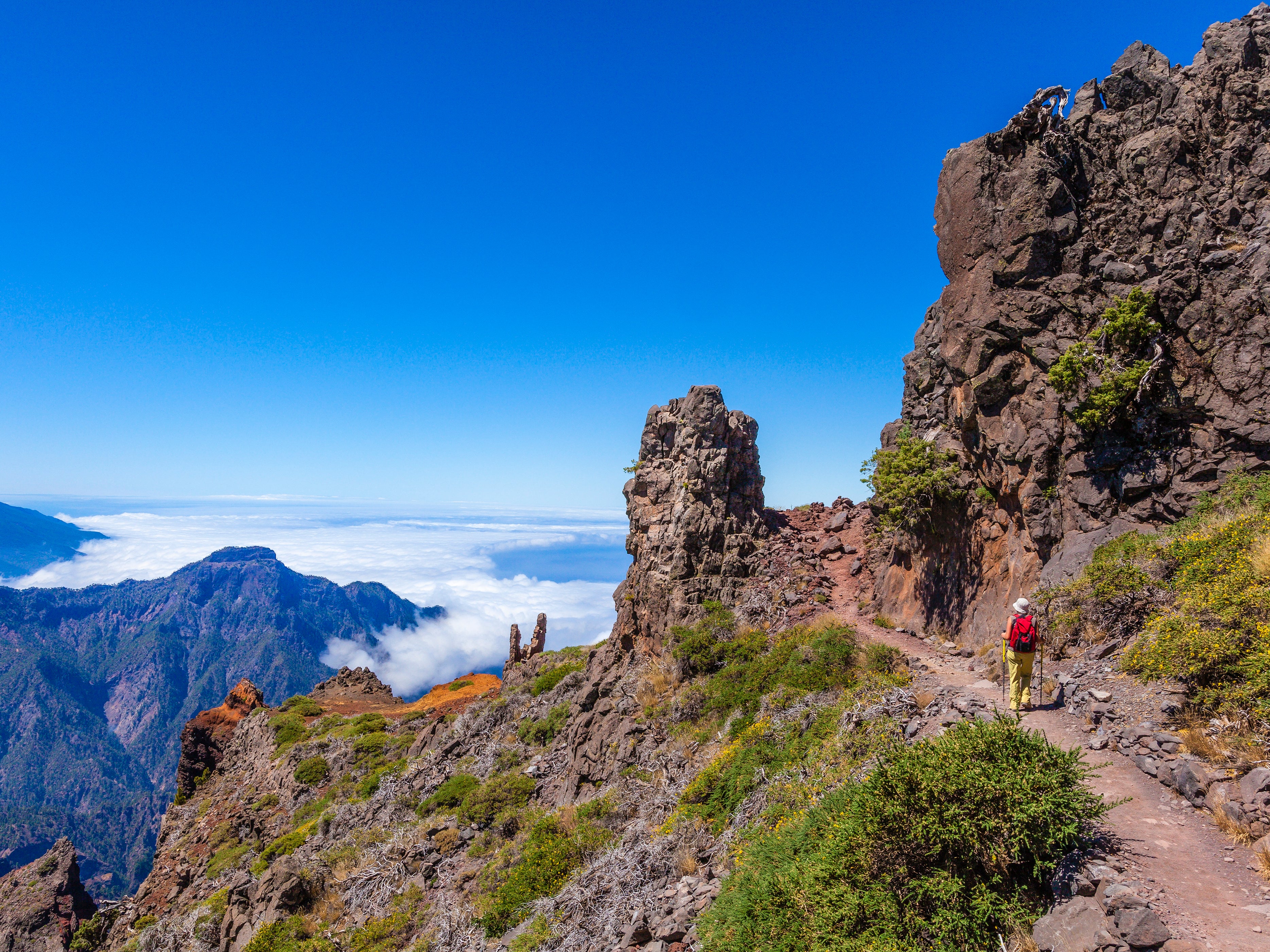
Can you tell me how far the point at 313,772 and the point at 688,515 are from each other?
22.6 metres

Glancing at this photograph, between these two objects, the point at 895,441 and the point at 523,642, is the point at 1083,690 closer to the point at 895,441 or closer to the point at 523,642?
→ the point at 895,441

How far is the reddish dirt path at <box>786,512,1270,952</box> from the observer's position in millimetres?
4293

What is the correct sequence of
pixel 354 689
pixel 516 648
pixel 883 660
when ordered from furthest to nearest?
pixel 354 689 → pixel 516 648 → pixel 883 660

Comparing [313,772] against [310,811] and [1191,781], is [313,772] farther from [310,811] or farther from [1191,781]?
[1191,781]

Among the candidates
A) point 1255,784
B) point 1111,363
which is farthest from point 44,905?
point 1111,363

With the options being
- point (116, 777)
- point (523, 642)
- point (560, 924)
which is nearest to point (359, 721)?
point (523, 642)

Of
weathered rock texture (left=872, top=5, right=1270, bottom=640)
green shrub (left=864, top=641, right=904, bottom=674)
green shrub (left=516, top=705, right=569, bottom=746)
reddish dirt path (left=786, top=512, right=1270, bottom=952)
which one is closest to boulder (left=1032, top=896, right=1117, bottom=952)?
reddish dirt path (left=786, top=512, right=1270, bottom=952)

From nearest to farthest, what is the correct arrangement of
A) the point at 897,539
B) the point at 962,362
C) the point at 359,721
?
the point at 962,362 → the point at 897,539 → the point at 359,721

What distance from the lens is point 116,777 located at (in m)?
176

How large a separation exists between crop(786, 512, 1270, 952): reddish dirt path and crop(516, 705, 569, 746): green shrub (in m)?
16.7

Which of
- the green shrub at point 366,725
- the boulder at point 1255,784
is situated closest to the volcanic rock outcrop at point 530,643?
the green shrub at point 366,725

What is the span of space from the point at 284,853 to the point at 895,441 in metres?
27.2

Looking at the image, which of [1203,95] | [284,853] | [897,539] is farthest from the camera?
A: [284,853]

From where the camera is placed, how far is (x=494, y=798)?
A: 57.8 ft
